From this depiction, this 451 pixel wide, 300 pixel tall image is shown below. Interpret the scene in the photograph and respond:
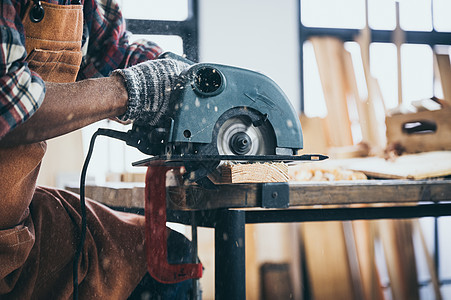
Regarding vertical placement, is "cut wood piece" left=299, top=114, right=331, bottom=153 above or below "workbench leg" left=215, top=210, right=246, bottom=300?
above

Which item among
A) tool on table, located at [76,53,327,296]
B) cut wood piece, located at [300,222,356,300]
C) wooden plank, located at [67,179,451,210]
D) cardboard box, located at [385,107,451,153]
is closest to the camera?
tool on table, located at [76,53,327,296]

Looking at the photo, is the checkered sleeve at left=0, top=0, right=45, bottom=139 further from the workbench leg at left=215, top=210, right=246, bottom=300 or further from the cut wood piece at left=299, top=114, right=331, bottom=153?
the cut wood piece at left=299, top=114, right=331, bottom=153

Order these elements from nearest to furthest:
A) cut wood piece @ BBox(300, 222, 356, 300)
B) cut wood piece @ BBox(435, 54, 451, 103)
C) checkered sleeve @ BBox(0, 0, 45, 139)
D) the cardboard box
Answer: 1. checkered sleeve @ BBox(0, 0, 45, 139)
2. the cardboard box
3. cut wood piece @ BBox(435, 54, 451, 103)
4. cut wood piece @ BBox(300, 222, 356, 300)

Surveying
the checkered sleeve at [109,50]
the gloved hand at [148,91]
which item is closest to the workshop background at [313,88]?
the checkered sleeve at [109,50]

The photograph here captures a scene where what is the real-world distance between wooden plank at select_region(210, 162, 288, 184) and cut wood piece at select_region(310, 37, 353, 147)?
2.11m

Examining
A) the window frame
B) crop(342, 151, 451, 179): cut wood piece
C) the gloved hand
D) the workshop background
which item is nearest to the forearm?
the gloved hand

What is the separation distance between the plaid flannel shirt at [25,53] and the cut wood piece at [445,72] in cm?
224

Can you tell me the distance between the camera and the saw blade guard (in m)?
0.95

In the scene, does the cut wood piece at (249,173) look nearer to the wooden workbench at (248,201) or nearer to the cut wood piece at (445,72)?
the wooden workbench at (248,201)

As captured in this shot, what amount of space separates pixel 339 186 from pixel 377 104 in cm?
219

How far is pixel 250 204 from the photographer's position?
1066 mm

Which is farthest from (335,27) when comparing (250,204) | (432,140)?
(250,204)

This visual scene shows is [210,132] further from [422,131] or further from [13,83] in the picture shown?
[422,131]

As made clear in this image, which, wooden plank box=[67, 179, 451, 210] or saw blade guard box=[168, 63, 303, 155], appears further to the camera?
wooden plank box=[67, 179, 451, 210]
